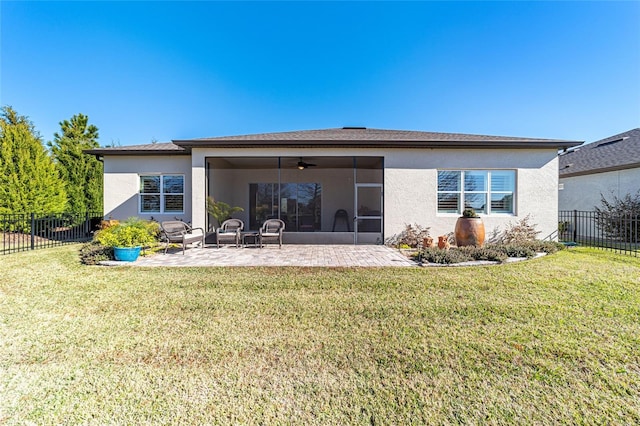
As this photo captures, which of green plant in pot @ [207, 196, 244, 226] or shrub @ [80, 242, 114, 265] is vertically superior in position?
green plant in pot @ [207, 196, 244, 226]

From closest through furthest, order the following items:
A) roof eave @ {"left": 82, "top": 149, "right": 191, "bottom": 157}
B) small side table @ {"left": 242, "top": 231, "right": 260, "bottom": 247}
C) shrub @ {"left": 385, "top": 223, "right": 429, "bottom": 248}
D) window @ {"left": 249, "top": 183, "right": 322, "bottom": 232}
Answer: small side table @ {"left": 242, "top": 231, "right": 260, "bottom": 247} < shrub @ {"left": 385, "top": 223, "right": 429, "bottom": 248} < roof eave @ {"left": 82, "top": 149, "right": 191, "bottom": 157} < window @ {"left": 249, "top": 183, "right": 322, "bottom": 232}

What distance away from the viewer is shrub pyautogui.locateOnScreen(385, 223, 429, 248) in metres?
9.56

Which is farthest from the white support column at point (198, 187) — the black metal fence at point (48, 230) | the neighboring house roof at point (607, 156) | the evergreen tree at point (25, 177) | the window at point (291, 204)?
the neighboring house roof at point (607, 156)

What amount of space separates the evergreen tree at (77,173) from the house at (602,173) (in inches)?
892

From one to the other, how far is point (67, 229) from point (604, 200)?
23.3m

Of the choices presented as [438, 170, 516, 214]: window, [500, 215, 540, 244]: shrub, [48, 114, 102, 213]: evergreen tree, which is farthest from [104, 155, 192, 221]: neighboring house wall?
[500, 215, 540, 244]: shrub

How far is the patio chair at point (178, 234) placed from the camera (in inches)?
316

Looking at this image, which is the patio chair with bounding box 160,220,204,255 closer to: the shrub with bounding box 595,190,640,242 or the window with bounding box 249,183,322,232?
the window with bounding box 249,183,322,232

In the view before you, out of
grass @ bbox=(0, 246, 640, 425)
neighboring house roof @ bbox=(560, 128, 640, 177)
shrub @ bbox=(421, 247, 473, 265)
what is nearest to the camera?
grass @ bbox=(0, 246, 640, 425)

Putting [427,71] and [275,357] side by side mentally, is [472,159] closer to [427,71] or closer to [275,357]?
[427,71]

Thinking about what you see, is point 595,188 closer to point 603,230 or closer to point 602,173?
point 602,173

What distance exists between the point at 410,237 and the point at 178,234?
780 cm

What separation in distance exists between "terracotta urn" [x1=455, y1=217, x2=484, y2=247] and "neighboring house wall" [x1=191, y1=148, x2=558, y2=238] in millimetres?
1376

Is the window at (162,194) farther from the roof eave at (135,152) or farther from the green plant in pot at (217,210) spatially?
the green plant in pot at (217,210)
